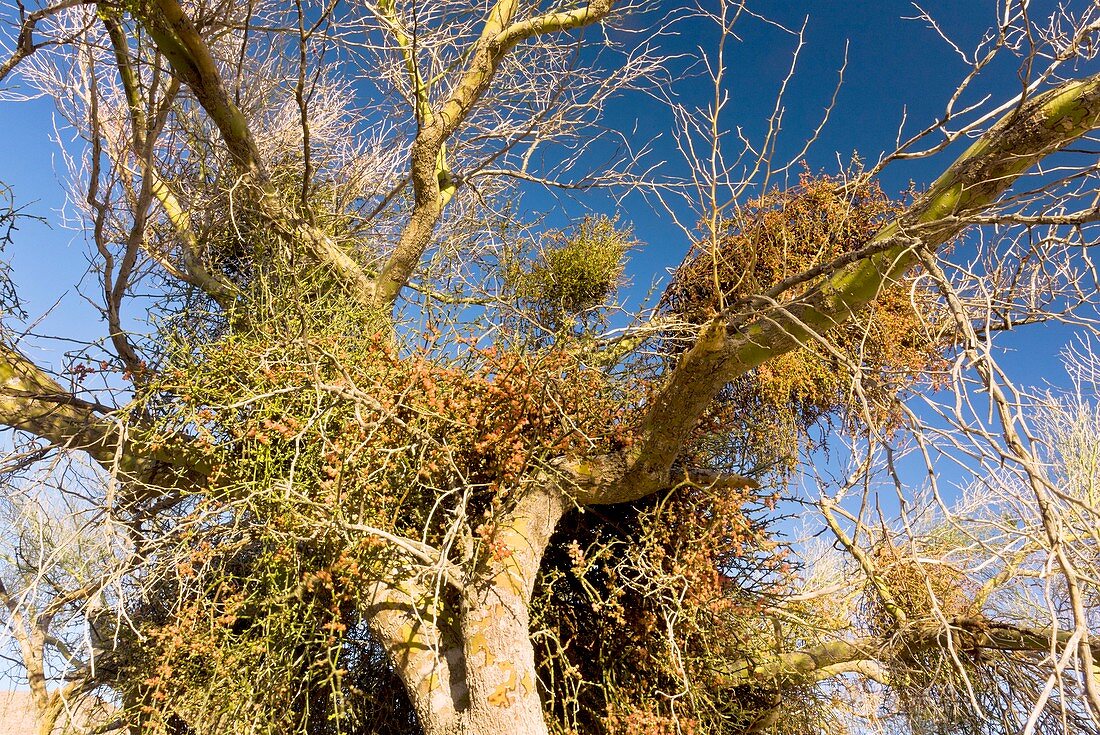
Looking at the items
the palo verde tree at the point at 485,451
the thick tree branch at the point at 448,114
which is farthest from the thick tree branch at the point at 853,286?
the thick tree branch at the point at 448,114

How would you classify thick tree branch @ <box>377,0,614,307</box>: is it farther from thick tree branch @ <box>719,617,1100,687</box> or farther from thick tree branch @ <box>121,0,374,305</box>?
thick tree branch @ <box>719,617,1100,687</box>

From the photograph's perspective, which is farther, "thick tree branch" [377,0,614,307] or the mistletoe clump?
"thick tree branch" [377,0,614,307]

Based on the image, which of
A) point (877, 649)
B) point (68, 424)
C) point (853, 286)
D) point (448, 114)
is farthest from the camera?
point (448, 114)

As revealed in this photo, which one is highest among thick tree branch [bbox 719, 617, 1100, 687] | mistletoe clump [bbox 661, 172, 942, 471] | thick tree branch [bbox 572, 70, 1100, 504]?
mistletoe clump [bbox 661, 172, 942, 471]

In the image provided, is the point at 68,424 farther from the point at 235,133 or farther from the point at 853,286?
the point at 853,286

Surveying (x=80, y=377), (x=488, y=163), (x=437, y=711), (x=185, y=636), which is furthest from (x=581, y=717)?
(x=488, y=163)

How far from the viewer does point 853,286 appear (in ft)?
5.30

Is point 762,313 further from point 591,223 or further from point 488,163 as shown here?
point 488,163

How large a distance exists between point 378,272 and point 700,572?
205 cm

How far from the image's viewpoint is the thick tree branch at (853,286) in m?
1.35

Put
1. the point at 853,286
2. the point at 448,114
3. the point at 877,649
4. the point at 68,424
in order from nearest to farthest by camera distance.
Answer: the point at 853,286 < the point at 68,424 < the point at 877,649 < the point at 448,114

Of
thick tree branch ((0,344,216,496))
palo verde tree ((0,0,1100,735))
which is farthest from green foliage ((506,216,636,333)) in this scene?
thick tree branch ((0,344,216,496))

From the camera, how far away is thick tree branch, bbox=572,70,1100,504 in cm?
135

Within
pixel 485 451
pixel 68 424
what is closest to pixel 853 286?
pixel 485 451
